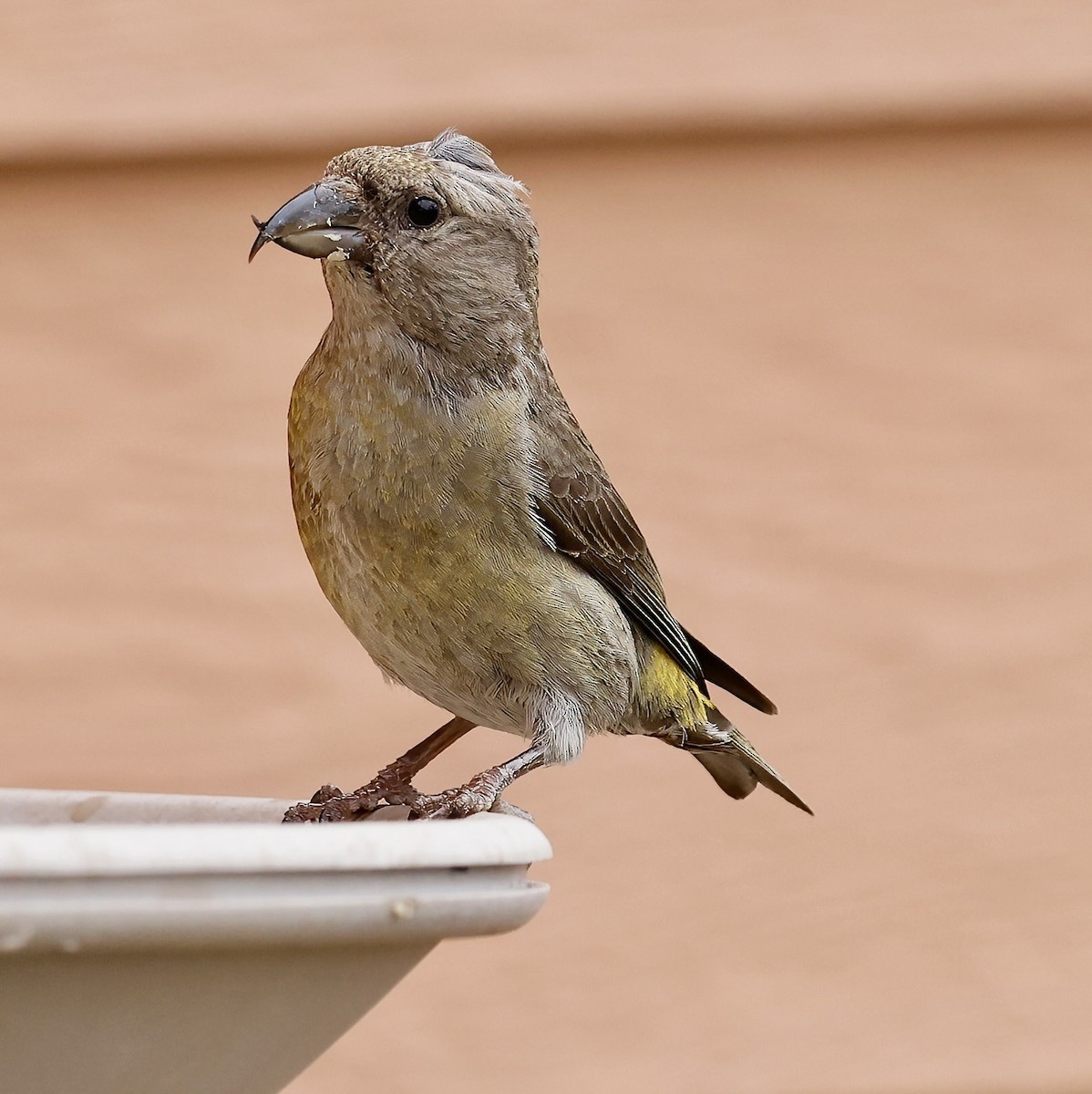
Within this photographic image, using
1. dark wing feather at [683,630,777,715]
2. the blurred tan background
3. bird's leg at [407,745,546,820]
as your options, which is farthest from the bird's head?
the blurred tan background

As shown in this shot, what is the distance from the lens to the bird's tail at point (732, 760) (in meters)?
2.39

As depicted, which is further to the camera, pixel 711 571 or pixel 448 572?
pixel 711 571

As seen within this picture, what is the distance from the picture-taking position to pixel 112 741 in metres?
3.27

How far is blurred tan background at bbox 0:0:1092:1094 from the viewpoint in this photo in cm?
327

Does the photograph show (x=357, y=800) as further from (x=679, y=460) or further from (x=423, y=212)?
(x=679, y=460)

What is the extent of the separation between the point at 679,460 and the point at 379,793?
55.6 inches

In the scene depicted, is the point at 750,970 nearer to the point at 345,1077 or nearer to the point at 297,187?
the point at 345,1077

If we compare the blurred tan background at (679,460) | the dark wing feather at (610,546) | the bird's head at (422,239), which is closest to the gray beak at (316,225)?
the bird's head at (422,239)

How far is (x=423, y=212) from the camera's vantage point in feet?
6.29

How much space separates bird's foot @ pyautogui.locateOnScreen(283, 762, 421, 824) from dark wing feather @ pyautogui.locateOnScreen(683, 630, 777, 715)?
0.53 m

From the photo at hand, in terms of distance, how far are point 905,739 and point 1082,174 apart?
4.22 feet

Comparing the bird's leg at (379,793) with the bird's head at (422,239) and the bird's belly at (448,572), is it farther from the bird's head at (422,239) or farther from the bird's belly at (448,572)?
the bird's head at (422,239)

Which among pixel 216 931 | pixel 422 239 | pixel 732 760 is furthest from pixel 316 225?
pixel 732 760

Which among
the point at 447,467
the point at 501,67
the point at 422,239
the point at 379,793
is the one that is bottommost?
the point at 379,793
